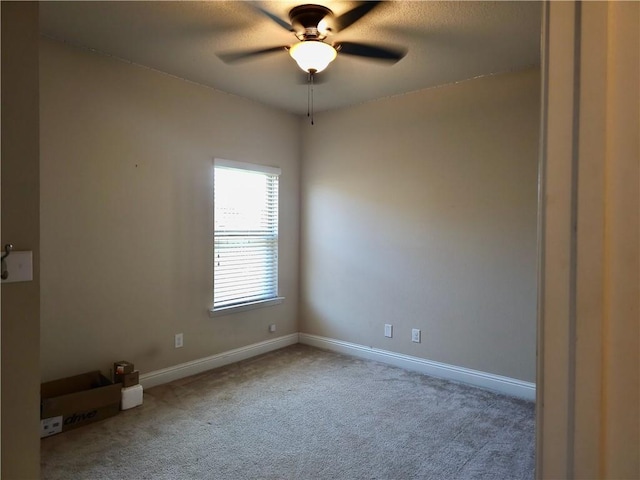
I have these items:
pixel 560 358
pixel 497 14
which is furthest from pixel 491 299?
pixel 560 358

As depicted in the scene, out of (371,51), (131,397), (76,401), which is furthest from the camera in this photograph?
(131,397)

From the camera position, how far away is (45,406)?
99.6 inches

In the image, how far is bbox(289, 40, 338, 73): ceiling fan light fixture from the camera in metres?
2.37

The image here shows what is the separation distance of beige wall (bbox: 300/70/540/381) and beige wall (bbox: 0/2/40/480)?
3.14 metres

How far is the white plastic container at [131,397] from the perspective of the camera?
9.68 feet

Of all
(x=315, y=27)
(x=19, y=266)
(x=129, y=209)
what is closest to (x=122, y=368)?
(x=129, y=209)

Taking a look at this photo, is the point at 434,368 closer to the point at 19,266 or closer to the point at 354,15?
the point at 354,15

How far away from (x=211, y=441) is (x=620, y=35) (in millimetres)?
2766

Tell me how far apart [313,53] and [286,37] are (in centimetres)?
49

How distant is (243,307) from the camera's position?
409cm

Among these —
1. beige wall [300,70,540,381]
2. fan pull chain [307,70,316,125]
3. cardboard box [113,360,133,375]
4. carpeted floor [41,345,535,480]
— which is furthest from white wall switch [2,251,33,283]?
beige wall [300,70,540,381]

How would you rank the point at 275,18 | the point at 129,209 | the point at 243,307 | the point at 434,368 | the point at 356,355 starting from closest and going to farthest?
the point at 275,18 < the point at 129,209 < the point at 434,368 < the point at 243,307 < the point at 356,355

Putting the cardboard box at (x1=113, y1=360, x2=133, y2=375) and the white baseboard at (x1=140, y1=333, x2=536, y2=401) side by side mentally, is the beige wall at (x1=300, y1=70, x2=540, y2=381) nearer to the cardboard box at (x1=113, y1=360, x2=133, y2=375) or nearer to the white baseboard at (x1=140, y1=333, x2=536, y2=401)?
the white baseboard at (x1=140, y1=333, x2=536, y2=401)

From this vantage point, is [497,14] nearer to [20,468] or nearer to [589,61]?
[589,61]
